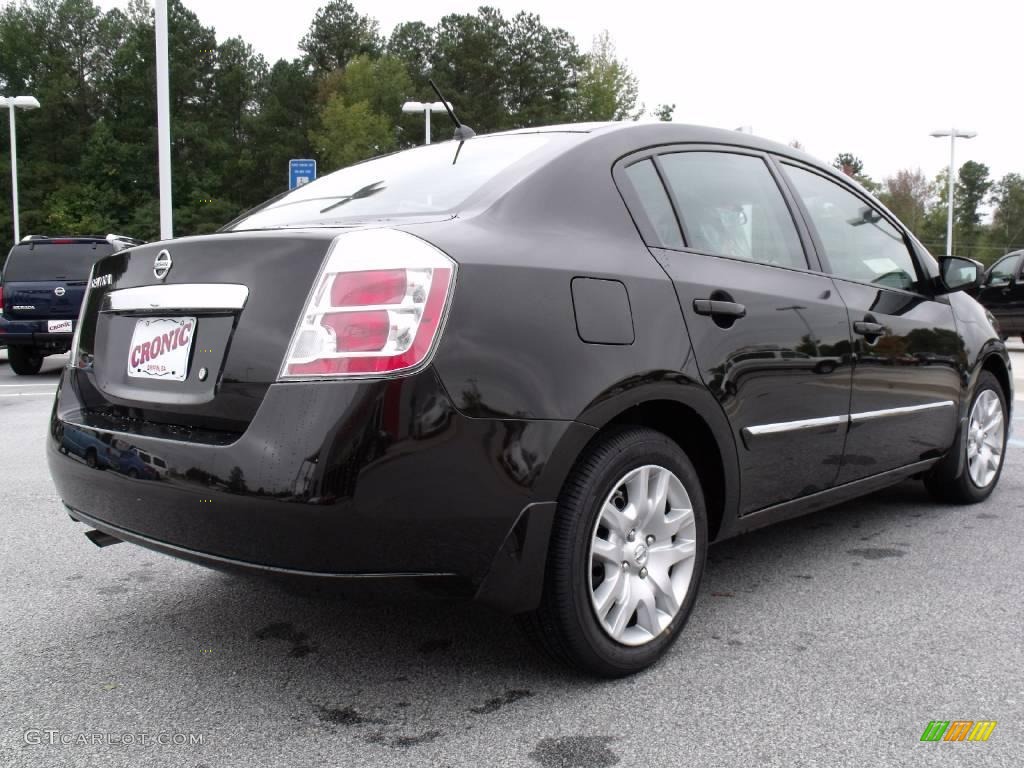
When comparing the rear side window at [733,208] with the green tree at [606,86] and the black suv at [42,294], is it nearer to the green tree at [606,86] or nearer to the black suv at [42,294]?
the black suv at [42,294]

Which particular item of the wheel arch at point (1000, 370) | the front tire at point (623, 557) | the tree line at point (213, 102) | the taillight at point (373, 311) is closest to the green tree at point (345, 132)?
the tree line at point (213, 102)

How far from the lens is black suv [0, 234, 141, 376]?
514 inches

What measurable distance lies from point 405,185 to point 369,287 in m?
0.82

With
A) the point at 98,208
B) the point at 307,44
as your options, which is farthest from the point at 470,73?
the point at 98,208

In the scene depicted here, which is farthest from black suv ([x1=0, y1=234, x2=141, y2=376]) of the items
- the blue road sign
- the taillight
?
the taillight

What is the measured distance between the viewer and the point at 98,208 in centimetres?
5491

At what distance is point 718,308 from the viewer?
116 inches

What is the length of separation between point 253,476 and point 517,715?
2.85ft

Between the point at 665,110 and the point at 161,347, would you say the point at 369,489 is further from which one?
the point at 665,110

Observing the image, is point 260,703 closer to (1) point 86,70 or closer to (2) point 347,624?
(2) point 347,624

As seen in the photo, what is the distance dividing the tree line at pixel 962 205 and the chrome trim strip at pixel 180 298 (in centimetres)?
7587

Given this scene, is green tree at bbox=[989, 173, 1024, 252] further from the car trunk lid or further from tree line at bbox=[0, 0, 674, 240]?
the car trunk lid

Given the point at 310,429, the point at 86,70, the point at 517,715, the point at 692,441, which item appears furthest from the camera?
the point at 86,70

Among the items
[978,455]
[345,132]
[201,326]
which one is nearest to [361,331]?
[201,326]
